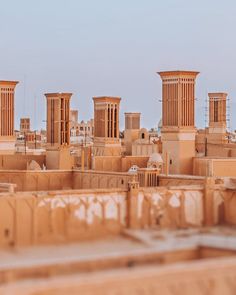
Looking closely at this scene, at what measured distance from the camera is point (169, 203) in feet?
52.7

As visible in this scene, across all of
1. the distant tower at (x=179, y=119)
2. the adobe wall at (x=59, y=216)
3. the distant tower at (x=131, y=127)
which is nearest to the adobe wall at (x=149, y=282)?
the adobe wall at (x=59, y=216)

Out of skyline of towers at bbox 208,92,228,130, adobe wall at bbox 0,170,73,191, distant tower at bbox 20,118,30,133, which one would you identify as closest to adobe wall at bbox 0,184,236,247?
adobe wall at bbox 0,170,73,191

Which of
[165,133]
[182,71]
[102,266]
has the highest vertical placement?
[182,71]

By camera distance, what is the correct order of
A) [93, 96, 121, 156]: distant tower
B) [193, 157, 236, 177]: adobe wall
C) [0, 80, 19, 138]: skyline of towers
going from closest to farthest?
[193, 157, 236, 177]: adobe wall → [0, 80, 19, 138]: skyline of towers → [93, 96, 121, 156]: distant tower

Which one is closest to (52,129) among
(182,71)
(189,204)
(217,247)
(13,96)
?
(13,96)

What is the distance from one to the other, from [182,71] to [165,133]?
246cm

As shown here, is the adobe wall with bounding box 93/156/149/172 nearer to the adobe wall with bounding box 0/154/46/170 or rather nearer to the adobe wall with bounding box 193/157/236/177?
the adobe wall with bounding box 0/154/46/170

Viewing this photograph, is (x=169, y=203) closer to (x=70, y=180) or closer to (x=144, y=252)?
(x=144, y=252)

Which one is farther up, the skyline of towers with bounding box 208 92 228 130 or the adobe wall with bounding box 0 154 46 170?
the skyline of towers with bounding box 208 92 228 130

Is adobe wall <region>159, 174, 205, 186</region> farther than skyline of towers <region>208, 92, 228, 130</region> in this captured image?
No

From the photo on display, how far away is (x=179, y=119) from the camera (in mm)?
25422

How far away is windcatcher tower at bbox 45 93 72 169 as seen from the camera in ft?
99.0

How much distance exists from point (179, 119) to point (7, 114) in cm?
970

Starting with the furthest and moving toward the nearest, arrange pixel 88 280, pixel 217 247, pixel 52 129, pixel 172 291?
1. pixel 52 129
2. pixel 217 247
3. pixel 172 291
4. pixel 88 280
